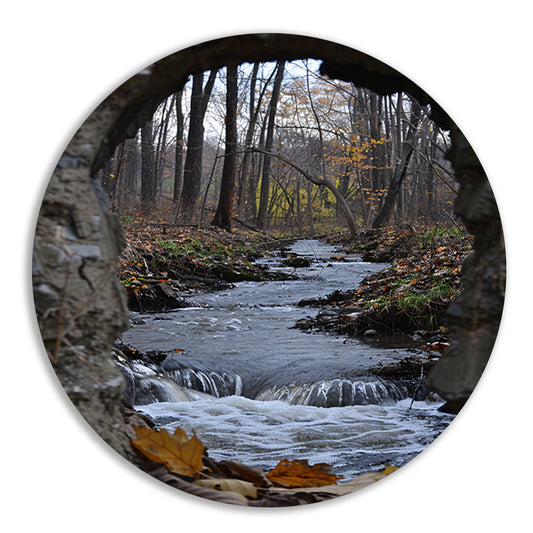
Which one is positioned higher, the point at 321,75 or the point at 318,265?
the point at 321,75

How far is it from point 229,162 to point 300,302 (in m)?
1.10

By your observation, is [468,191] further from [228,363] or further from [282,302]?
[282,302]

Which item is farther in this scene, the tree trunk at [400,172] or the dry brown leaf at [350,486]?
→ the tree trunk at [400,172]

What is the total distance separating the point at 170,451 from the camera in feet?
5.21

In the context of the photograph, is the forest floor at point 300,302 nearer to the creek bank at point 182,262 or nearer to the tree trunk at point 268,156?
the creek bank at point 182,262

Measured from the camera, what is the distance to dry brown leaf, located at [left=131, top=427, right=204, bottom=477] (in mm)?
1572

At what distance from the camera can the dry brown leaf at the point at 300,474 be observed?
5.23 ft

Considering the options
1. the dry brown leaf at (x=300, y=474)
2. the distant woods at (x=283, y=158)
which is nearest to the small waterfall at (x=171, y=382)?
the dry brown leaf at (x=300, y=474)

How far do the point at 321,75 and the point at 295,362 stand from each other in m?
1.32

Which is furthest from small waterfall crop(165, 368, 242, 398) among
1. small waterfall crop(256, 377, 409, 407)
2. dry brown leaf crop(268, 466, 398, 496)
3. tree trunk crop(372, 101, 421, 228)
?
tree trunk crop(372, 101, 421, 228)

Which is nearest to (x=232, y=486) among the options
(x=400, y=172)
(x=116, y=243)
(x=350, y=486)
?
(x=350, y=486)

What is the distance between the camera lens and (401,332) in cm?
253

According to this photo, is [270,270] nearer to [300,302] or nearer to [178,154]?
[300,302]

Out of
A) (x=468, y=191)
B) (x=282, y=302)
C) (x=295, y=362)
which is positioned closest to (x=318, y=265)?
(x=282, y=302)
